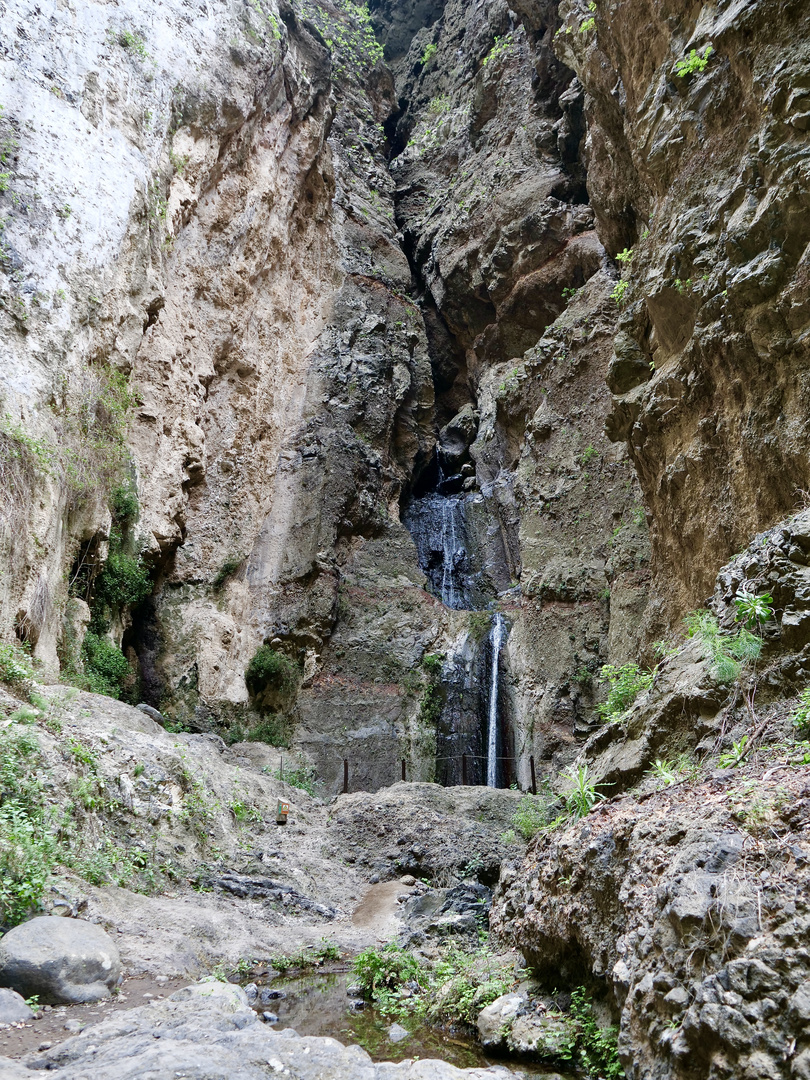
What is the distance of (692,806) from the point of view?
4.45 meters

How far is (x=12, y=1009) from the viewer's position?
4770 mm

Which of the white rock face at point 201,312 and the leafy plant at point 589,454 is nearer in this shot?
the white rock face at point 201,312

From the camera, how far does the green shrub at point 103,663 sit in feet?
47.9

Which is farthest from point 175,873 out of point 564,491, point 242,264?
point 242,264

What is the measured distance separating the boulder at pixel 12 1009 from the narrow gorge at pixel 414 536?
411 millimetres

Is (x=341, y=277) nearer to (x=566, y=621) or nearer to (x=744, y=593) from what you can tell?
(x=566, y=621)

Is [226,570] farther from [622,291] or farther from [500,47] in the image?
[500,47]

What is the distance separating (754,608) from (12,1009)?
6071 millimetres

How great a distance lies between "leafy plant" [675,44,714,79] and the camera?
9.45 meters

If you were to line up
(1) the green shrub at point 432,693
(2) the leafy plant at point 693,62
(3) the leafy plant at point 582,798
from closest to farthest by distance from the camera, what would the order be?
(3) the leafy plant at point 582,798 → (2) the leafy plant at point 693,62 → (1) the green shrub at point 432,693

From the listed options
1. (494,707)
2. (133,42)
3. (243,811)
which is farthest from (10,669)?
(133,42)

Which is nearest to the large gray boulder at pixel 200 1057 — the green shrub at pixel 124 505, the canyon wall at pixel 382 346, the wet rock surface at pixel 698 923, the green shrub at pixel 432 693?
the wet rock surface at pixel 698 923

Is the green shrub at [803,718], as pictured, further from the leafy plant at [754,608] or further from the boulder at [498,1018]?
the boulder at [498,1018]

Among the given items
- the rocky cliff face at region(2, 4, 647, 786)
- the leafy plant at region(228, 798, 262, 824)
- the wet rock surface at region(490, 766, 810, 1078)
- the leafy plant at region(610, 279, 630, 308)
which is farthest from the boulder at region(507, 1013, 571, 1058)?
the leafy plant at region(610, 279, 630, 308)
